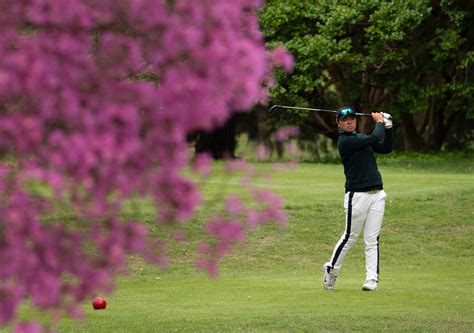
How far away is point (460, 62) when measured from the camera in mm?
42312

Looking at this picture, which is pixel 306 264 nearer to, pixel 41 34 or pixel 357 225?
pixel 357 225

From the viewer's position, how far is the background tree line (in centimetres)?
4172

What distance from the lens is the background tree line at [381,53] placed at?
41.7 m

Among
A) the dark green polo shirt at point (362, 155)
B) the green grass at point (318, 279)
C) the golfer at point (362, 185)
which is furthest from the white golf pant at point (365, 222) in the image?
the green grass at point (318, 279)

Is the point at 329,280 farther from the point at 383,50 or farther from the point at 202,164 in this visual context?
the point at 383,50

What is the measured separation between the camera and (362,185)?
Answer: 13852mm

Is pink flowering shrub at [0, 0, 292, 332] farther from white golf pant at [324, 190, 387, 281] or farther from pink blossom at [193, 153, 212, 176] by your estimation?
white golf pant at [324, 190, 387, 281]

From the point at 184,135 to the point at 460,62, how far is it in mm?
38756

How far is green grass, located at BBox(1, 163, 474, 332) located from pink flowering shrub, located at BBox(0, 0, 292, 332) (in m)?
0.73

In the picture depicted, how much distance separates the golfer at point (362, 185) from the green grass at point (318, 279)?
1.07 ft

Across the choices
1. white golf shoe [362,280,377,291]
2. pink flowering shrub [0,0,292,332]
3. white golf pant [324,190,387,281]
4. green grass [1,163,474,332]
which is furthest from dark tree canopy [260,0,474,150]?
pink flowering shrub [0,0,292,332]

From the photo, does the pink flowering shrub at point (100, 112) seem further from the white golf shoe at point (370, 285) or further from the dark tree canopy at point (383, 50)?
the dark tree canopy at point (383, 50)

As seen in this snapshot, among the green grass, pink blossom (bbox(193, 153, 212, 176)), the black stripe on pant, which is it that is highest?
pink blossom (bbox(193, 153, 212, 176))

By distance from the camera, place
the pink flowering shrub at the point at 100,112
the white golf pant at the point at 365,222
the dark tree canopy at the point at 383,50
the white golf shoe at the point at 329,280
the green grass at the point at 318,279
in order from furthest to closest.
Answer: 1. the dark tree canopy at the point at 383,50
2. the white golf shoe at the point at 329,280
3. the white golf pant at the point at 365,222
4. the green grass at the point at 318,279
5. the pink flowering shrub at the point at 100,112
